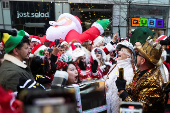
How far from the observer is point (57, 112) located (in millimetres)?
458

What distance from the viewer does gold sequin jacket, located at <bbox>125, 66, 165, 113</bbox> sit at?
5.56ft

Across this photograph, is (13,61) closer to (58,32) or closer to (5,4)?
(58,32)

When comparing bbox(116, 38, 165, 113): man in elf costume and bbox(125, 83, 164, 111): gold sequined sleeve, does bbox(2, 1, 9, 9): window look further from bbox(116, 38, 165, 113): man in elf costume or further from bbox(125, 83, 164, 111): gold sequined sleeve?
bbox(125, 83, 164, 111): gold sequined sleeve

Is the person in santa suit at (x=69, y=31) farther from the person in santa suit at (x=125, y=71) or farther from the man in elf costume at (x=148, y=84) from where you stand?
the man in elf costume at (x=148, y=84)

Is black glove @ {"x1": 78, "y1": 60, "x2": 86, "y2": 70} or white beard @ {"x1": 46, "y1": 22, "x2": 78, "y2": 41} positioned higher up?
white beard @ {"x1": 46, "y1": 22, "x2": 78, "y2": 41}

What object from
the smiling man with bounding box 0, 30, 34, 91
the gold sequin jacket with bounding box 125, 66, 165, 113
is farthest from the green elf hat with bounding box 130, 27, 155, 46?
the smiling man with bounding box 0, 30, 34, 91

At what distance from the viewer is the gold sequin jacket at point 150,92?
1694 mm

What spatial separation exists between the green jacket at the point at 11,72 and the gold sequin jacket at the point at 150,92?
136 centimetres

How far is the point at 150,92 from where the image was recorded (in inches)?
67.1

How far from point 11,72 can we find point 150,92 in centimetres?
167

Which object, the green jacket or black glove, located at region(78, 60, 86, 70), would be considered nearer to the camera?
the green jacket

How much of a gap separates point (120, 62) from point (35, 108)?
8.25 feet

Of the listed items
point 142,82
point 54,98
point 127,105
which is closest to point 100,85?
point 142,82

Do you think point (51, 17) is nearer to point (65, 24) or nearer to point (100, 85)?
point (65, 24)
